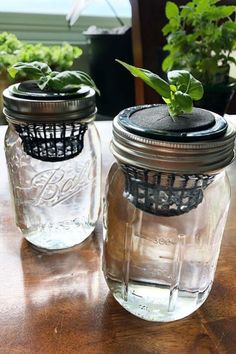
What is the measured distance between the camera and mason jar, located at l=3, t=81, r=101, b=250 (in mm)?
388

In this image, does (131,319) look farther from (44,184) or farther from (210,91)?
(210,91)

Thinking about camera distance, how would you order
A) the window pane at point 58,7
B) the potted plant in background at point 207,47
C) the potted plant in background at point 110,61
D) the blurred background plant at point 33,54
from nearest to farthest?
1. the potted plant in background at point 207,47
2. the blurred background plant at point 33,54
3. the potted plant in background at point 110,61
4. the window pane at point 58,7

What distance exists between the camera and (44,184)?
1.54 ft

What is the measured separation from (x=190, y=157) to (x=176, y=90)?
7cm

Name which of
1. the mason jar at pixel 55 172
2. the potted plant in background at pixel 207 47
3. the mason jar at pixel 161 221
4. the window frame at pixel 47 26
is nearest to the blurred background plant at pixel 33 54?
the window frame at pixel 47 26

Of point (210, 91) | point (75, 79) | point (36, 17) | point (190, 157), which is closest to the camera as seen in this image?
point (190, 157)

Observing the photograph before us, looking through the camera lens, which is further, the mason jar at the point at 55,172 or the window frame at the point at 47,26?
the window frame at the point at 47,26

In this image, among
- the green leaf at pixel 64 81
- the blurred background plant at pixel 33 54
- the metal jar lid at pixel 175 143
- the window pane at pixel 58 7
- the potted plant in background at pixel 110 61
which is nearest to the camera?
the metal jar lid at pixel 175 143

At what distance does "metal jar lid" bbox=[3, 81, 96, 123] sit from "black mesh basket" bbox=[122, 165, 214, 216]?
0.09 metres

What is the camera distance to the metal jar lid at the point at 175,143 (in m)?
0.28

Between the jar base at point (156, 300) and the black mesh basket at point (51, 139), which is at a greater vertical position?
the black mesh basket at point (51, 139)

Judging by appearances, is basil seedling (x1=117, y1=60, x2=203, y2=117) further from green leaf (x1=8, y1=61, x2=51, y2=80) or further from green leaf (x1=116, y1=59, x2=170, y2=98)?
green leaf (x1=8, y1=61, x2=51, y2=80)

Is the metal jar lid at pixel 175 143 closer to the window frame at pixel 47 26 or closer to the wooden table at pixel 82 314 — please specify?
the wooden table at pixel 82 314

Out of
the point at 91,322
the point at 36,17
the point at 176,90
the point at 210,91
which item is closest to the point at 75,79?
the point at 176,90
